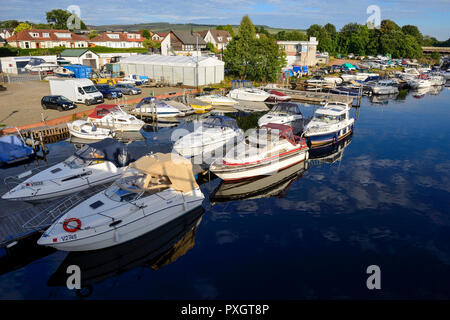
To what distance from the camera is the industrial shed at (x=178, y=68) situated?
48219 millimetres

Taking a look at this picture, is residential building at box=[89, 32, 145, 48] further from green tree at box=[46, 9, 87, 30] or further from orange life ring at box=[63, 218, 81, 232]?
orange life ring at box=[63, 218, 81, 232]

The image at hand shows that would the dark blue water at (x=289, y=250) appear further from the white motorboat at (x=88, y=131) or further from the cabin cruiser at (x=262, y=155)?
the white motorboat at (x=88, y=131)

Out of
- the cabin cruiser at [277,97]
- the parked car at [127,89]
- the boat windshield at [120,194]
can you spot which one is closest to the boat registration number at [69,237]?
the boat windshield at [120,194]

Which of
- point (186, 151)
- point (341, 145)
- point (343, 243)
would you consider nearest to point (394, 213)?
point (343, 243)

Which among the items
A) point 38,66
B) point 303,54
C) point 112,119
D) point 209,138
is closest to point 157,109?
point 112,119

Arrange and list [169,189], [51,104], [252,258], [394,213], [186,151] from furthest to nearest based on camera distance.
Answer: [51,104]
[186,151]
[394,213]
[169,189]
[252,258]

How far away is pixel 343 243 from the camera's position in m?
14.3

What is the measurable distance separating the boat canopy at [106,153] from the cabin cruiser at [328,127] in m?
15.3

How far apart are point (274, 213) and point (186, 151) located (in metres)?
8.43

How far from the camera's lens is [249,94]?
44.2 metres

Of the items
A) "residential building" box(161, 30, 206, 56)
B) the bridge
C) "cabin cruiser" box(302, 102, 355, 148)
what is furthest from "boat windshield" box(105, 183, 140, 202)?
the bridge

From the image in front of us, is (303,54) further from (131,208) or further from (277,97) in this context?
(131,208)

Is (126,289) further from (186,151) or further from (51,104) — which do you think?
(51,104)

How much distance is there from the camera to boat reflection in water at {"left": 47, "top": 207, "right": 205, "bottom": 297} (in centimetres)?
1205
